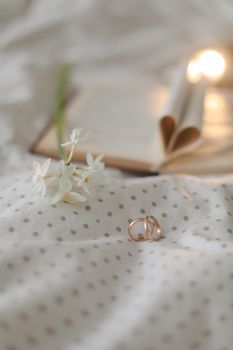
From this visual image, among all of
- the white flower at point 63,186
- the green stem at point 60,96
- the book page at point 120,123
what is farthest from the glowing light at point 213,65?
the white flower at point 63,186

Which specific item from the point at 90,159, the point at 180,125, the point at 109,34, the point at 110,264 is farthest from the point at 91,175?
the point at 109,34

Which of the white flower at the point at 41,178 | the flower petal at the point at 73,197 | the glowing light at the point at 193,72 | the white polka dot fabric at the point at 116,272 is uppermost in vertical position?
the glowing light at the point at 193,72

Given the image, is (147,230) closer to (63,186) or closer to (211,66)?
(63,186)

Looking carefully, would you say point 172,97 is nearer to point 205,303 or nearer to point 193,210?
point 193,210

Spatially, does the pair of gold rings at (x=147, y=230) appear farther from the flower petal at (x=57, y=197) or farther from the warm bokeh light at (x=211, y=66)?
the warm bokeh light at (x=211, y=66)

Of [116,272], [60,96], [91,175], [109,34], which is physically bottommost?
[116,272]

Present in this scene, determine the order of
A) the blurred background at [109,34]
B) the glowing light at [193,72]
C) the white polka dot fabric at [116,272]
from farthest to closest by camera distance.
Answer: the blurred background at [109,34]
the glowing light at [193,72]
the white polka dot fabric at [116,272]

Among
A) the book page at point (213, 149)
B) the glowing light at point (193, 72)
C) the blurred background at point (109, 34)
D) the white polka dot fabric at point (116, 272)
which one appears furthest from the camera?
the blurred background at point (109, 34)
